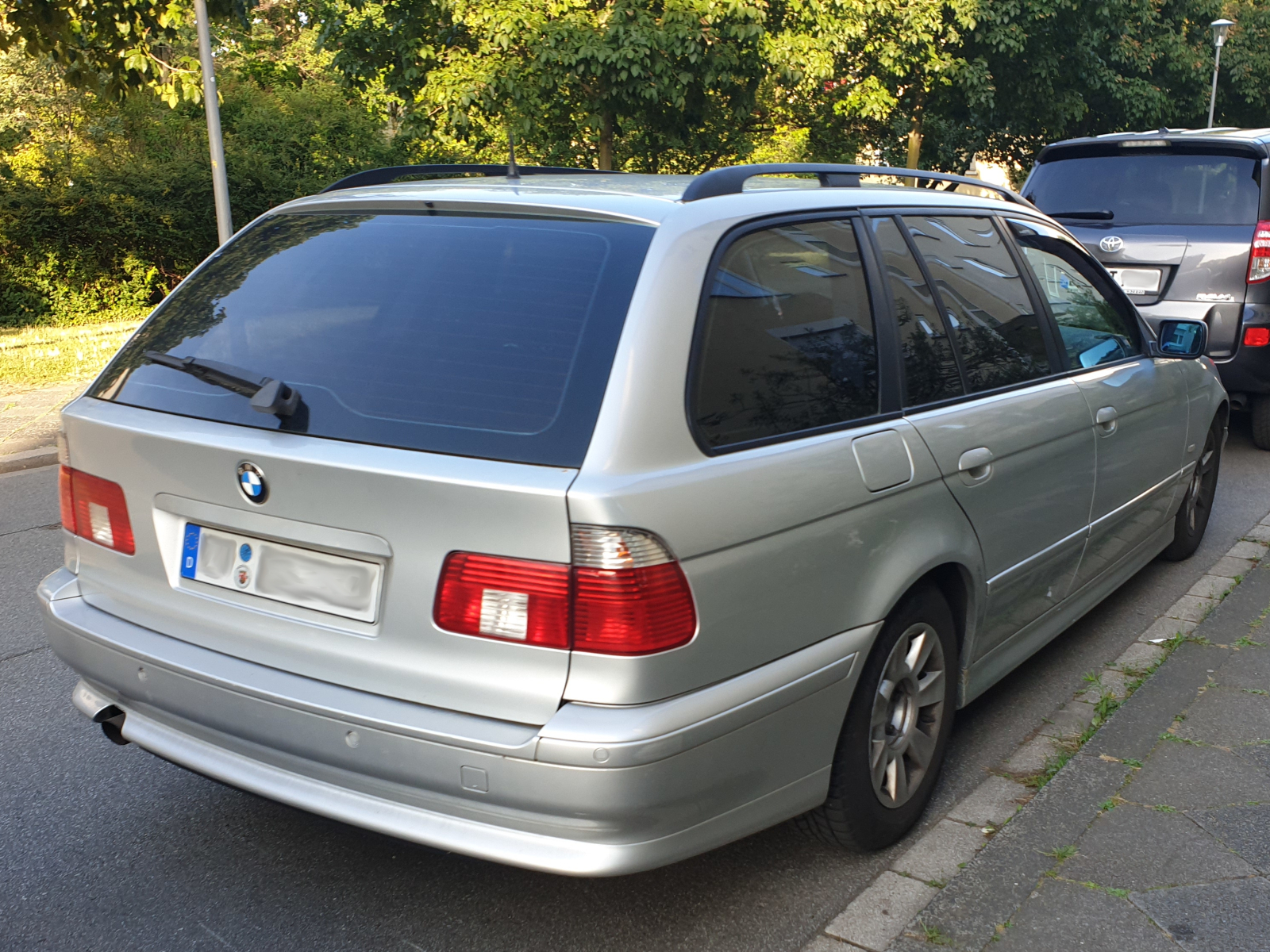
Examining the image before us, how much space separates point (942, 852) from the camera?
314 cm

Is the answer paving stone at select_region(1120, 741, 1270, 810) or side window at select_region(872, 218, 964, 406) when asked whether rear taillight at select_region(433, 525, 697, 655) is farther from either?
paving stone at select_region(1120, 741, 1270, 810)

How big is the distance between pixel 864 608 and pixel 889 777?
58 centimetres

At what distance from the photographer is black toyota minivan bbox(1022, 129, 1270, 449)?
25.8 ft

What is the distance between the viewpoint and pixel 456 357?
2584 mm

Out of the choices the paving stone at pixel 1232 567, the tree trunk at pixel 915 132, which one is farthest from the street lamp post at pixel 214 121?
the tree trunk at pixel 915 132

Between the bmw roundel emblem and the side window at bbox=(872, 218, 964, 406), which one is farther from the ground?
the side window at bbox=(872, 218, 964, 406)

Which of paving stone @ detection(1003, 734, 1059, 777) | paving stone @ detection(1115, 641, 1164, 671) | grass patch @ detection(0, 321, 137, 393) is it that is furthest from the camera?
grass patch @ detection(0, 321, 137, 393)

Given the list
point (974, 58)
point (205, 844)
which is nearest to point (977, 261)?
point (205, 844)

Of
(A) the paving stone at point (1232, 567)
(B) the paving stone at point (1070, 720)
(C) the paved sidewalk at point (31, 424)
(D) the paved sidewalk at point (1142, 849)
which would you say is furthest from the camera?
(C) the paved sidewalk at point (31, 424)

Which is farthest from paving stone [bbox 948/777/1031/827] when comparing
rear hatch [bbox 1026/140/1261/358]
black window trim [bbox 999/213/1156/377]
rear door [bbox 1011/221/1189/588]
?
rear hatch [bbox 1026/140/1261/358]

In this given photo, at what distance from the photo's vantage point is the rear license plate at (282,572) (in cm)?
251

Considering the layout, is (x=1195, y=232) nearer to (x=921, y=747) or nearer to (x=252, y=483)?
(x=921, y=747)

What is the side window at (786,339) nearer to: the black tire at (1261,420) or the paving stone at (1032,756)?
the paving stone at (1032,756)

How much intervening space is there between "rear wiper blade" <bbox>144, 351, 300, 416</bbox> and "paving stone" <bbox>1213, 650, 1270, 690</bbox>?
3.26m
